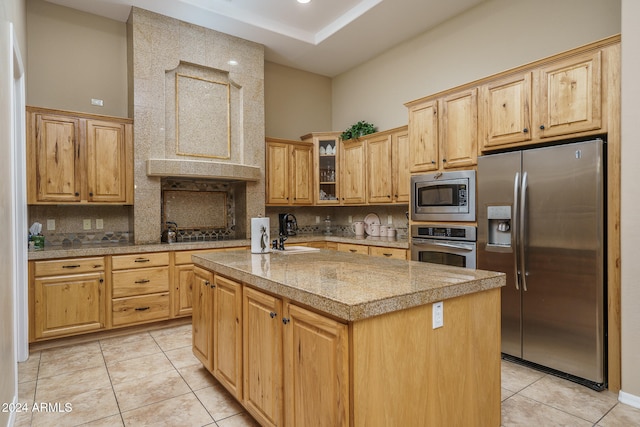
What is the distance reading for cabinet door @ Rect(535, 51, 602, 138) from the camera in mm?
2543

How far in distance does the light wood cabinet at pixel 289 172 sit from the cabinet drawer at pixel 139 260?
5.33ft

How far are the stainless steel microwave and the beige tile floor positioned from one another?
1.36 meters

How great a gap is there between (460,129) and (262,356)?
2.71 meters

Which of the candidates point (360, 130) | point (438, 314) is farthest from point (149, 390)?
point (360, 130)

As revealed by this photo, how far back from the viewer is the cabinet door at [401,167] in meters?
4.38

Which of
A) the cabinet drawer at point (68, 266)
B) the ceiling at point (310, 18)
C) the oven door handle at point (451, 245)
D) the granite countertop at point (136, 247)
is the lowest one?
the cabinet drawer at point (68, 266)

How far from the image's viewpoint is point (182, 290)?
3982 millimetres

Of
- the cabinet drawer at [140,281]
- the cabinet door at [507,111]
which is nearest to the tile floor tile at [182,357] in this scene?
the cabinet drawer at [140,281]

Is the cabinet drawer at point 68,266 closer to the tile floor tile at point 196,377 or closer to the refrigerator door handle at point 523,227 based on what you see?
the tile floor tile at point 196,377

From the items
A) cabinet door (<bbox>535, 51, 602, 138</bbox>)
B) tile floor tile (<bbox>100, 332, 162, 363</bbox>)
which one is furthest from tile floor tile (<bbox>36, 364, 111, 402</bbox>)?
cabinet door (<bbox>535, 51, 602, 138</bbox>)

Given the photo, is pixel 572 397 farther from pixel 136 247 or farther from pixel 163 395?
pixel 136 247

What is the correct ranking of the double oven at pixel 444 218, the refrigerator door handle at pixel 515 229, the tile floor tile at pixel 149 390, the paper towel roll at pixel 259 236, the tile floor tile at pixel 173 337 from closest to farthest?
1. the tile floor tile at pixel 149 390
2. the paper towel roll at pixel 259 236
3. the refrigerator door handle at pixel 515 229
4. the double oven at pixel 444 218
5. the tile floor tile at pixel 173 337

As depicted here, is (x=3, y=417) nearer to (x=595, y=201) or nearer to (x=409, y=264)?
(x=409, y=264)

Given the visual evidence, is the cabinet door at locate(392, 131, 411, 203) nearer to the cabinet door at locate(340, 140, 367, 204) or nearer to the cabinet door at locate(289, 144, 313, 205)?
the cabinet door at locate(340, 140, 367, 204)
